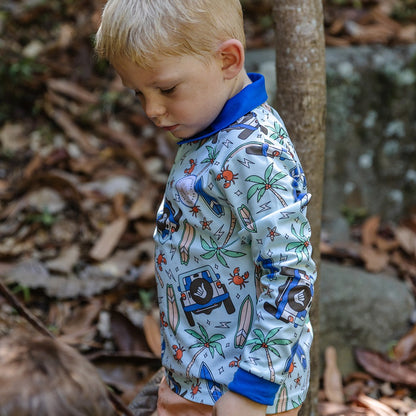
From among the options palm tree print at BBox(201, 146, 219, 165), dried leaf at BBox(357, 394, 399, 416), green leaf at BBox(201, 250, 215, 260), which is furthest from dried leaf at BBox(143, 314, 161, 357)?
palm tree print at BBox(201, 146, 219, 165)

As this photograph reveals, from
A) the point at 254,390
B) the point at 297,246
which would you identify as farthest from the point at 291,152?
the point at 254,390

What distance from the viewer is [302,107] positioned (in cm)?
172

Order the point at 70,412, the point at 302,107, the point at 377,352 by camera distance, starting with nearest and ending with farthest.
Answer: the point at 70,412 → the point at 302,107 → the point at 377,352

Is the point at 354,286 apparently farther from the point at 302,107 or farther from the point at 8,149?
the point at 8,149

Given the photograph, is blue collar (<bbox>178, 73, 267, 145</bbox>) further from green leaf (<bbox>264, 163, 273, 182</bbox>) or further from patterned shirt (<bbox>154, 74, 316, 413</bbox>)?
green leaf (<bbox>264, 163, 273, 182</bbox>)

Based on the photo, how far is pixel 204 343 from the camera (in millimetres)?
1402

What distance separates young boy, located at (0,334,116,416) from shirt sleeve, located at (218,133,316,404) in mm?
323

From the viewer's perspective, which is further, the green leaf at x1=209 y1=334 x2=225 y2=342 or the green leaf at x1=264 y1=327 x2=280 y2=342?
the green leaf at x1=209 y1=334 x2=225 y2=342

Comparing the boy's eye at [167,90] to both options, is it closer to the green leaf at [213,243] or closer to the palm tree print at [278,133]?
the palm tree print at [278,133]

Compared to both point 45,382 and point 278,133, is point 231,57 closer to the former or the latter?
point 278,133

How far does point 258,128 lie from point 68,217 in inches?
71.7

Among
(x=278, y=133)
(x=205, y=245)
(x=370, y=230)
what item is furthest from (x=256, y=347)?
(x=370, y=230)

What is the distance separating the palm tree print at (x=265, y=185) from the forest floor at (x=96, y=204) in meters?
1.23

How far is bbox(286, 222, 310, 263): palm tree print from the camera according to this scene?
124 centimetres
